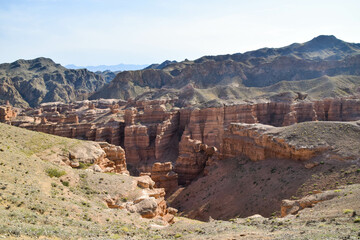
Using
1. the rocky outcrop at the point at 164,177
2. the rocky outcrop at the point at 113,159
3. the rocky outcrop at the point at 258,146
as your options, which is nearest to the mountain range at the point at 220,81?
the rocky outcrop at the point at 258,146

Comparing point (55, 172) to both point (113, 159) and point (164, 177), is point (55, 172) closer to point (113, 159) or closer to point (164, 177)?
point (113, 159)

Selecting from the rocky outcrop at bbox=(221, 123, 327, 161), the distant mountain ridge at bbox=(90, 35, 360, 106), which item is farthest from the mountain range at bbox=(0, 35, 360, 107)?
the rocky outcrop at bbox=(221, 123, 327, 161)

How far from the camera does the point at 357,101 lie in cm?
7388

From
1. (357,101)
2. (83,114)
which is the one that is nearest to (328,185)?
(357,101)

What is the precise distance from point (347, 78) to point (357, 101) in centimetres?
4161

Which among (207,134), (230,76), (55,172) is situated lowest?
(207,134)

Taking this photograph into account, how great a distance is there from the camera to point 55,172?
22750 mm

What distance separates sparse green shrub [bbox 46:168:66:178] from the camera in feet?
73.6

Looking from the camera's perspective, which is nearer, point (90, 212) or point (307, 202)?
point (90, 212)

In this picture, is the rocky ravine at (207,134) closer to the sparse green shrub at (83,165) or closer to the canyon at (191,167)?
the canyon at (191,167)

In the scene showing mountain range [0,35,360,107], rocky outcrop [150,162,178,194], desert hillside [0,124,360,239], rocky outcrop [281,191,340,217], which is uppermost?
mountain range [0,35,360,107]

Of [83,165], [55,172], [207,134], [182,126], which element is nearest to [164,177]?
[83,165]

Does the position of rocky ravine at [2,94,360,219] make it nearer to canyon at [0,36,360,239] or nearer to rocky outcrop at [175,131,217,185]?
rocky outcrop at [175,131,217,185]

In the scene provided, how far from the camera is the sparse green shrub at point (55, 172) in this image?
2243cm
